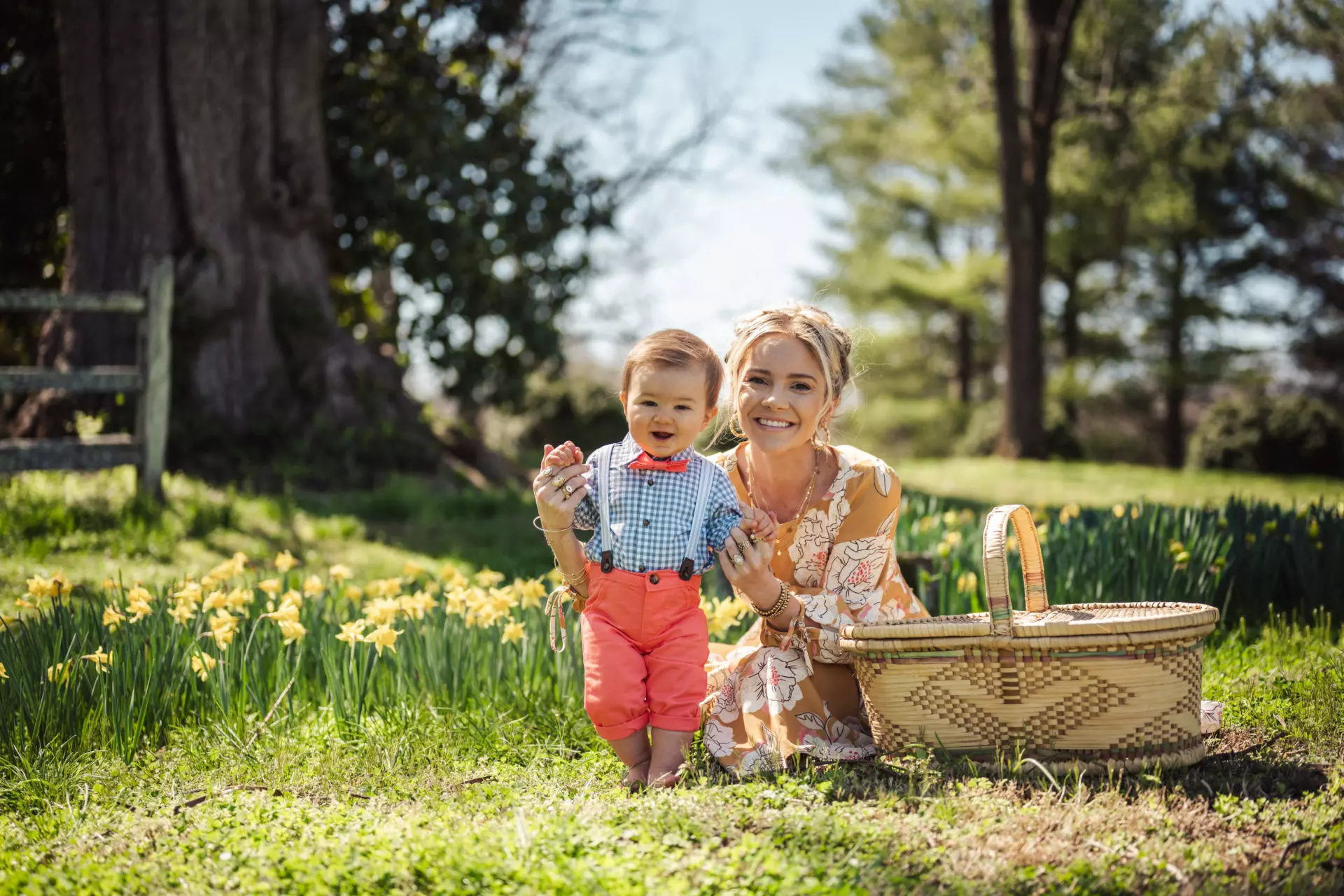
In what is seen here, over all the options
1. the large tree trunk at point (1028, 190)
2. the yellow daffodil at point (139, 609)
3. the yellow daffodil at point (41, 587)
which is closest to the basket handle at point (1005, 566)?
the yellow daffodil at point (139, 609)

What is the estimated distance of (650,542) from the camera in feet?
8.48

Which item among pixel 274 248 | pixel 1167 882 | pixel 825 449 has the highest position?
pixel 274 248

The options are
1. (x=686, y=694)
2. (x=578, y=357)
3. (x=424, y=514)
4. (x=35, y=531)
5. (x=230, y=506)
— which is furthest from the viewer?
(x=578, y=357)

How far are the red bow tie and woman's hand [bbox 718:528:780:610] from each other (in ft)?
0.68

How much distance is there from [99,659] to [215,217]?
216 inches

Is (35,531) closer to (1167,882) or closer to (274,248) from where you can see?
(274,248)

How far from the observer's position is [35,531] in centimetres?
527

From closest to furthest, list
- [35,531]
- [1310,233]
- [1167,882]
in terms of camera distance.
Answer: [1167,882], [35,531], [1310,233]

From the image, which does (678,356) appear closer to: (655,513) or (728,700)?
(655,513)

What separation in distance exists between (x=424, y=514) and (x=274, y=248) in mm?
2653

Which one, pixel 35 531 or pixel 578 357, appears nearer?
pixel 35 531

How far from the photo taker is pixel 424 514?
691 cm

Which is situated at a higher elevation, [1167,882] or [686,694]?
[686,694]

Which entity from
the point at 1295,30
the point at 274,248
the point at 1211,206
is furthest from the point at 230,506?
the point at 1211,206
